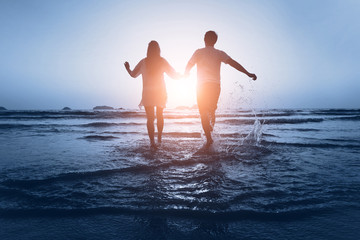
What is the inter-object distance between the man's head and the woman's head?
1119 mm

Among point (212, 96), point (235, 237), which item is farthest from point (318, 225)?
point (212, 96)

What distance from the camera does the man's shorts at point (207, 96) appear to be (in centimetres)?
546

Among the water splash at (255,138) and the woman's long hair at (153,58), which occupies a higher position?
the woman's long hair at (153,58)

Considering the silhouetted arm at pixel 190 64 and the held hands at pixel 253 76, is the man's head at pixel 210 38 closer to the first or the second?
the silhouetted arm at pixel 190 64

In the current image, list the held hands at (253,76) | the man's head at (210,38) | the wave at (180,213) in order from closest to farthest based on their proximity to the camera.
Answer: the wave at (180,213) → the held hands at (253,76) → the man's head at (210,38)

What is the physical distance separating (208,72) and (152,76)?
1.31 meters

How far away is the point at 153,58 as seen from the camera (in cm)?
560

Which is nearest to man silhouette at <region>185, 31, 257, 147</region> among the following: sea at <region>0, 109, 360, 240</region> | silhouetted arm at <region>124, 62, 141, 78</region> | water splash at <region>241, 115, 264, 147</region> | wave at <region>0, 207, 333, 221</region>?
water splash at <region>241, 115, 264, 147</region>

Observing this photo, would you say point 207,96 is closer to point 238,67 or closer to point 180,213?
point 238,67

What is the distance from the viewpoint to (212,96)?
5.52 metres

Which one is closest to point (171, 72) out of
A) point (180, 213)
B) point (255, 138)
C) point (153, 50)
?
point (153, 50)

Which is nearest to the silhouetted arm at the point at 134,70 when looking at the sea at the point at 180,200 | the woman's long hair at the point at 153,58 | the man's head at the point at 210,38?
the woman's long hair at the point at 153,58

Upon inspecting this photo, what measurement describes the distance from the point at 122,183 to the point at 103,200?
53 cm

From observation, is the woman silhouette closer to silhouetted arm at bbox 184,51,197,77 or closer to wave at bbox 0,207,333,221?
silhouetted arm at bbox 184,51,197,77
